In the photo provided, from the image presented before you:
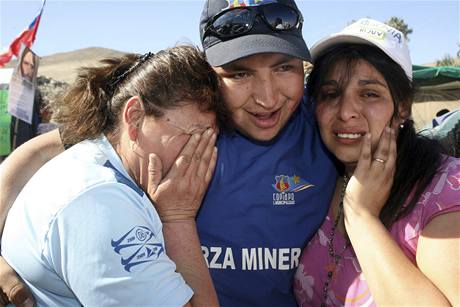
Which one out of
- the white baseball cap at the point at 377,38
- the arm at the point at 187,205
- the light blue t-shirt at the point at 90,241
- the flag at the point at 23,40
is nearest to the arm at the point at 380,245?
the white baseball cap at the point at 377,38

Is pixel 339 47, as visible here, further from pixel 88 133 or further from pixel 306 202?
pixel 88 133

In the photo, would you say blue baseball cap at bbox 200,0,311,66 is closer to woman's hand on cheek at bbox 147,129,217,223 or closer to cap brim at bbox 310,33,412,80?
cap brim at bbox 310,33,412,80

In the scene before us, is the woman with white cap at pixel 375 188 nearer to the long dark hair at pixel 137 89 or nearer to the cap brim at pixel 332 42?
the cap brim at pixel 332 42

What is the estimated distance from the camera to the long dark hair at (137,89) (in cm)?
228

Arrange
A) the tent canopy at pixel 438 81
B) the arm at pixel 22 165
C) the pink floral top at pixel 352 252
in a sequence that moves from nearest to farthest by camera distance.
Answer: the pink floral top at pixel 352 252 < the arm at pixel 22 165 < the tent canopy at pixel 438 81

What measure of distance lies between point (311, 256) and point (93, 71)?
5.13 ft

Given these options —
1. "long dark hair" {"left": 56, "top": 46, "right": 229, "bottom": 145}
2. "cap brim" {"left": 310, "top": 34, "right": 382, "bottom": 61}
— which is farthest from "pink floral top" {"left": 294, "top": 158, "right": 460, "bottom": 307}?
"long dark hair" {"left": 56, "top": 46, "right": 229, "bottom": 145}

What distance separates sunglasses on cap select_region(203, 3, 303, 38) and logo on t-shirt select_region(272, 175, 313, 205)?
0.81 meters

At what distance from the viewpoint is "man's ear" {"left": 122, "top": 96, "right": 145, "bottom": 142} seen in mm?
2271

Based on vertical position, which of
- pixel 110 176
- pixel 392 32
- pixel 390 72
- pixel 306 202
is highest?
pixel 392 32

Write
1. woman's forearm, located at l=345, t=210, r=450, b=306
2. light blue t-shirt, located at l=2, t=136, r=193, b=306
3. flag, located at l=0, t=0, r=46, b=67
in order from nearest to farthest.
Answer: light blue t-shirt, located at l=2, t=136, r=193, b=306 → woman's forearm, located at l=345, t=210, r=450, b=306 → flag, located at l=0, t=0, r=46, b=67

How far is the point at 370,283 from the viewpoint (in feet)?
7.22

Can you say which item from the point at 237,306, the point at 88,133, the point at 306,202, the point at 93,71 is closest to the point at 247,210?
the point at 306,202

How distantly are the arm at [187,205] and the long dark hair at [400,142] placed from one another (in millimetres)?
808
